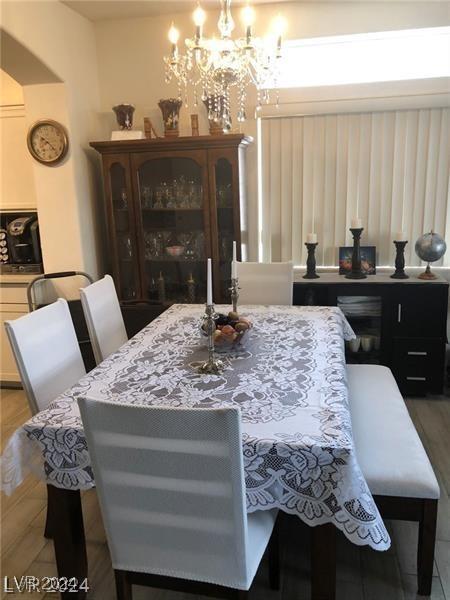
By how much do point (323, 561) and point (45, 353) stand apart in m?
1.26

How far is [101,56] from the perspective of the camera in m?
3.70

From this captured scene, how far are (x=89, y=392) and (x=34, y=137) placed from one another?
2314 millimetres

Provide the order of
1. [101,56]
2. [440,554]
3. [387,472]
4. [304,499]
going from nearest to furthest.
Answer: [304,499] < [387,472] < [440,554] < [101,56]

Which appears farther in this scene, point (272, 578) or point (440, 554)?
A: point (440, 554)

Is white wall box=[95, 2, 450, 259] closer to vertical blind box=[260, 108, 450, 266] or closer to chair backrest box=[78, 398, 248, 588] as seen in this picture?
vertical blind box=[260, 108, 450, 266]

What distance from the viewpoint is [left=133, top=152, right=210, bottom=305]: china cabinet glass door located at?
3496mm

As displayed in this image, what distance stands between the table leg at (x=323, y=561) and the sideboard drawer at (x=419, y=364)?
6.69 feet

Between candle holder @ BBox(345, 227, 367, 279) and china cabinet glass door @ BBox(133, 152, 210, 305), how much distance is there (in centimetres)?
102

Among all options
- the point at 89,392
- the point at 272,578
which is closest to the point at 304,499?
the point at 272,578

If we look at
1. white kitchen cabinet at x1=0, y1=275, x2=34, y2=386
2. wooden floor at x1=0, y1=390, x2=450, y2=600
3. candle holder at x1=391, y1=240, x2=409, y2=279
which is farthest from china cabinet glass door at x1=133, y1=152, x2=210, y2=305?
wooden floor at x1=0, y1=390, x2=450, y2=600

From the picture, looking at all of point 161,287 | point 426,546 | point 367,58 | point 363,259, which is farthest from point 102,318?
point 367,58

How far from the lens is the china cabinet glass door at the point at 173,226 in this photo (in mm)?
3496

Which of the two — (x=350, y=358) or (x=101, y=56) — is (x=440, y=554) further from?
(x=101, y=56)

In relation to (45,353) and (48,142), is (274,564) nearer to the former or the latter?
(45,353)
